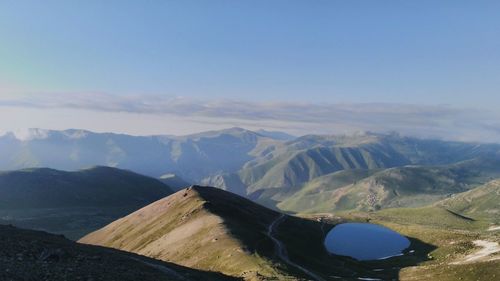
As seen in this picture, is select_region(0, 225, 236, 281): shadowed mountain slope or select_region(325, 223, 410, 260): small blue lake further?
select_region(325, 223, 410, 260): small blue lake

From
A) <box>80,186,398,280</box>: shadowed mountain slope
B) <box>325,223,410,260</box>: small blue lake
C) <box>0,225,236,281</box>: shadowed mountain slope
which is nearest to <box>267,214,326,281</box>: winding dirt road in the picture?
<box>80,186,398,280</box>: shadowed mountain slope

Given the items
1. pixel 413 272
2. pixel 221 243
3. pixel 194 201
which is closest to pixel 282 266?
pixel 221 243

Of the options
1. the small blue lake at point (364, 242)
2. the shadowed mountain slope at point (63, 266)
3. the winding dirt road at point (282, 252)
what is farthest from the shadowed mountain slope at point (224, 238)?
the shadowed mountain slope at point (63, 266)

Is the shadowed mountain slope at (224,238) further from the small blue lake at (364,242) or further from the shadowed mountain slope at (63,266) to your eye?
the shadowed mountain slope at (63,266)

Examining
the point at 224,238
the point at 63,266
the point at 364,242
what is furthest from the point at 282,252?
the point at 63,266

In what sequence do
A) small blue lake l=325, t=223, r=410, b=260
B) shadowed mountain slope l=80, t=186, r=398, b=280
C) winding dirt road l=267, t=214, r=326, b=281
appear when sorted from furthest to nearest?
small blue lake l=325, t=223, r=410, b=260
shadowed mountain slope l=80, t=186, r=398, b=280
winding dirt road l=267, t=214, r=326, b=281

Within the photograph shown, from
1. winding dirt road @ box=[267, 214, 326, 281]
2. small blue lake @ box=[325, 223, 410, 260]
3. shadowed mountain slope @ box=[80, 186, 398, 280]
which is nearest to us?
winding dirt road @ box=[267, 214, 326, 281]

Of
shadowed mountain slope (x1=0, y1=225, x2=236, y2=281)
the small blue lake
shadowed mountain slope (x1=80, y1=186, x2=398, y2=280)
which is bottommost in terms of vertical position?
the small blue lake

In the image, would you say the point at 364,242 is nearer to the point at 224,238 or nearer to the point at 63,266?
the point at 224,238

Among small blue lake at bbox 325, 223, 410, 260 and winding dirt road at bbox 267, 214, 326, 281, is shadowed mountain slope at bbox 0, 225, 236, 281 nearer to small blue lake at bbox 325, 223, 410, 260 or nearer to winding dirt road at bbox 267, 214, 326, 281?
winding dirt road at bbox 267, 214, 326, 281

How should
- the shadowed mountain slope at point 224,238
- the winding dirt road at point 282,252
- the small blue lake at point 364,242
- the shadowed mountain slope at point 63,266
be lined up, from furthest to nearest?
1. the small blue lake at point 364,242
2. the shadowed mountain slope at point 224,238
3. the winding dirt road at point 282,252
4. the shadowed mountain slope at point 63,266
